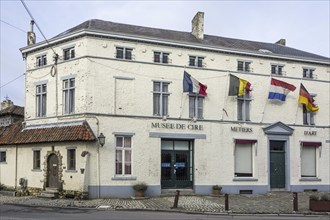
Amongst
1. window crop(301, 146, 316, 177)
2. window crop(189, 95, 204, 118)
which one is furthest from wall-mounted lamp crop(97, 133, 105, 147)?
window crop(301, 146, 316, 177)

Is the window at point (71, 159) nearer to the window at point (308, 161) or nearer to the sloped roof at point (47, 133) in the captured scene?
the sloped roof at point (47, 133)

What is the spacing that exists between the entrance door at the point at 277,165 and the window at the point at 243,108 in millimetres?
2678

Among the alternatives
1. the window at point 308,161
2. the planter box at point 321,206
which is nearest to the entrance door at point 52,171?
the planter box at point 321,206

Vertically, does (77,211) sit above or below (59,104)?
below

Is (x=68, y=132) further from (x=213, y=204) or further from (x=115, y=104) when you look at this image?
(x=213, y=204)

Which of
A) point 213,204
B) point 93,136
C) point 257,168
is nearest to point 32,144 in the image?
point 93,136

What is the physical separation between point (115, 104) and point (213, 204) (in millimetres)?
8048

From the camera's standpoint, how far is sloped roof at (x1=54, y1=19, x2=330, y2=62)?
27.5 metres

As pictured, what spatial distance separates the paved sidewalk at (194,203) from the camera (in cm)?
2136

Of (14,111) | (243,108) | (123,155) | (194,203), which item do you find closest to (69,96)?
(123,155)

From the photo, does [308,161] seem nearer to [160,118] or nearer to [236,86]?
[236,86]

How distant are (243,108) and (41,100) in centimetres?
1312


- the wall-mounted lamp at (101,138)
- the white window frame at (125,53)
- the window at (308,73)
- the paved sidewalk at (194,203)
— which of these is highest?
the white window frame at (125,53)

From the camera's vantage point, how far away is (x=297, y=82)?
103 feet
